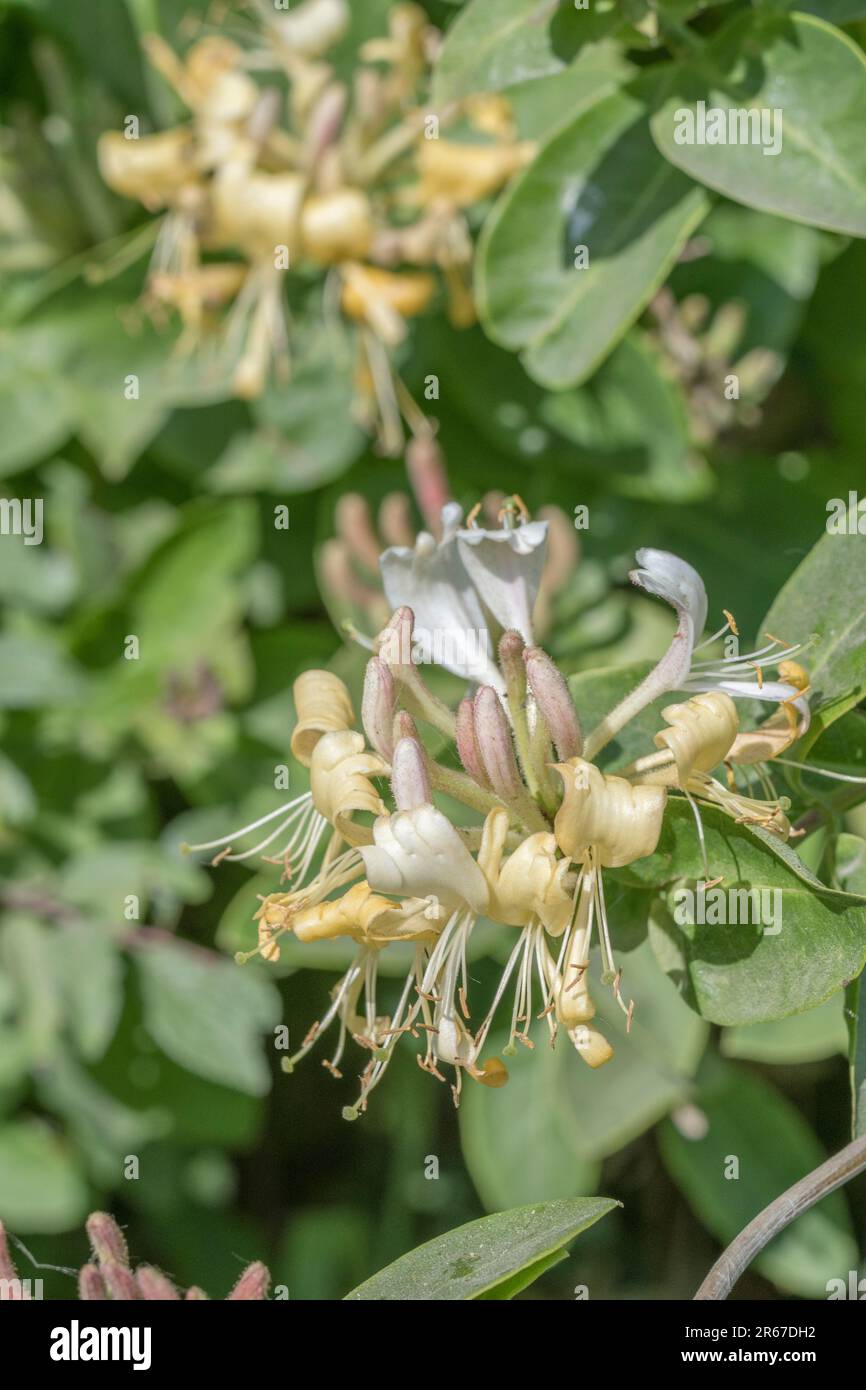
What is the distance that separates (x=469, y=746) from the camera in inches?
26.7

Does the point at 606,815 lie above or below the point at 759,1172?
above

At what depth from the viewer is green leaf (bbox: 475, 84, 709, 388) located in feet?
3.16

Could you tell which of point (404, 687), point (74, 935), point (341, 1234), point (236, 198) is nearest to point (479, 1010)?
point (74, 935)

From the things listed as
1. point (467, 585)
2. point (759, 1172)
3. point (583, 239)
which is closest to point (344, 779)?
point (467, 585)

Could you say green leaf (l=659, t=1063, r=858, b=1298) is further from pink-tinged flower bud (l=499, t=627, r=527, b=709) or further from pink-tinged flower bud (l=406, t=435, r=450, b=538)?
pink-tinged flower bud (l=499, t=627, r=527, b=709)

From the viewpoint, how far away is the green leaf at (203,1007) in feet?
4.31

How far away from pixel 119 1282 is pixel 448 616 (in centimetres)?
38

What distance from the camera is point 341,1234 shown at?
1579mm

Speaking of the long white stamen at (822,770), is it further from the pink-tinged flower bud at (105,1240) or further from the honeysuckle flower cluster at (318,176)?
the honeysuckle flower cluster at (318,176)

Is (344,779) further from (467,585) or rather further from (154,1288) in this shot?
(154,1288)

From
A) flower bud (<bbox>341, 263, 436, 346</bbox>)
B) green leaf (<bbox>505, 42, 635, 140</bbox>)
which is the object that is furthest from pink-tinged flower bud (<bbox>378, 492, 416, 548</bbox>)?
green leaf (<bbox>505, 42, 635, 140</bbox>)

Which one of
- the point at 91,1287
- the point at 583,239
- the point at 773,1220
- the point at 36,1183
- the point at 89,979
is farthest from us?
the point at 36,1183

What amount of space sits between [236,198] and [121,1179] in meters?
0.99
